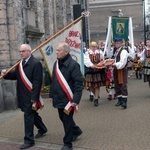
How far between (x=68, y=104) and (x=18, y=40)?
510cm

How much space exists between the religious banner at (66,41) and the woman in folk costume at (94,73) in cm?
154

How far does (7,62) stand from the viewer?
10.5 metres

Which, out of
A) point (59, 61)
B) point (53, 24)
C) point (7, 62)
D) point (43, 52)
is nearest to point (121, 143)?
point (59, 61)

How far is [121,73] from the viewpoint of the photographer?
956 centimetres

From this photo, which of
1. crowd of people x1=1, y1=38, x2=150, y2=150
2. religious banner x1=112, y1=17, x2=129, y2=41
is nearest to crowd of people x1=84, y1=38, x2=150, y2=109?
religious banner x1=112, y1=17, x2=129, y2=41

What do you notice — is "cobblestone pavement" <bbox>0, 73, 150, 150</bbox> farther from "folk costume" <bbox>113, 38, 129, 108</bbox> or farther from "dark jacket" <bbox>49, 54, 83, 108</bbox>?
"dark jacket" <bbox>49, 54, 83, 108</bbox>

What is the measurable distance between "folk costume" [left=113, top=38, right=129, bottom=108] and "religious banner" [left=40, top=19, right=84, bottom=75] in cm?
121

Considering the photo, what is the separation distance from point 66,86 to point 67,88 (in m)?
0.04

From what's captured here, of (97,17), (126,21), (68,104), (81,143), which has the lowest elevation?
(81,143)

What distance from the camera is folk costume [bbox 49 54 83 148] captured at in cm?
611

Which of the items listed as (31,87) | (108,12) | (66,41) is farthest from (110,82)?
(108,12)

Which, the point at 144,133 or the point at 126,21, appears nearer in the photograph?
the point at 144,133

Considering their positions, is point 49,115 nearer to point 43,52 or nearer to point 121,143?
point 43,52

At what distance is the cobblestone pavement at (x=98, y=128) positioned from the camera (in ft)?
21.5
